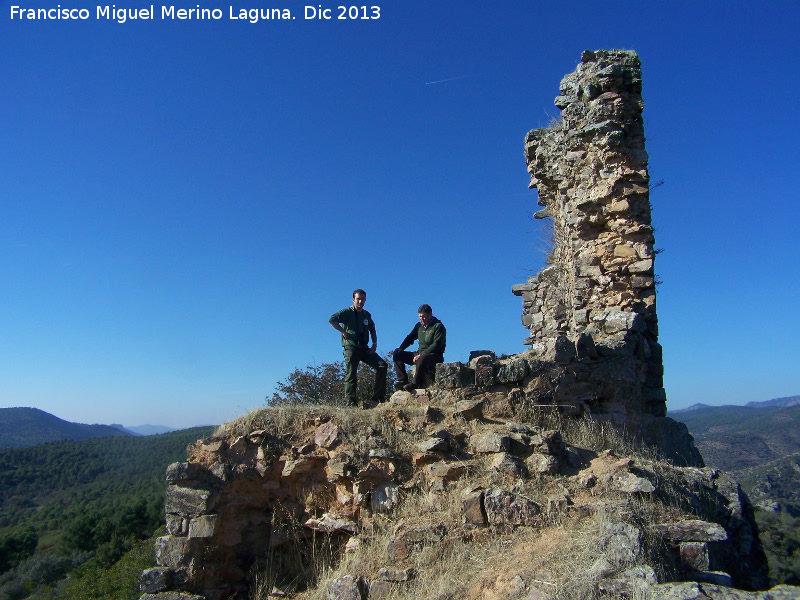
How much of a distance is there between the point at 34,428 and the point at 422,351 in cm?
8266

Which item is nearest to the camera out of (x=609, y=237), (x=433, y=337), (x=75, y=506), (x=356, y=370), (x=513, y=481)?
(x=513, y=481)

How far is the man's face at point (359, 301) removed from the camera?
8.20 meters

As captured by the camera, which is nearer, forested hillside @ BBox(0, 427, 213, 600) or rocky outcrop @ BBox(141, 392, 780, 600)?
rocky outcrop @ BBox(141, 392, 780, 600)

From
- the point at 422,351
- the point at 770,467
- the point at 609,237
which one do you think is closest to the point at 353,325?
the point at 422,351

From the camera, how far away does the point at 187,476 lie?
6.09 m

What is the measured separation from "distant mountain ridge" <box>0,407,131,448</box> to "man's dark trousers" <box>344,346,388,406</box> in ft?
223

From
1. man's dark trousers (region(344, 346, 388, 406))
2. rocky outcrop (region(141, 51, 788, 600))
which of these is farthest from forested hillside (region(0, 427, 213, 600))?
rocky outcrop (region(141, 51, 788, 600))

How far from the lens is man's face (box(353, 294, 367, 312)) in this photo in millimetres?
8203

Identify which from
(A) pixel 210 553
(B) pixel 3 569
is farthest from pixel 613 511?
(B) pixel 3 569

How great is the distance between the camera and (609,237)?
892cm

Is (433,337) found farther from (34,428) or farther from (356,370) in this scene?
(34,428)

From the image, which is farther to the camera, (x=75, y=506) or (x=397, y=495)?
(x=75, y=506)

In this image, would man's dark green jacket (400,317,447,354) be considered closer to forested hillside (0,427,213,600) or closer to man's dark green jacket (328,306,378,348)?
man's dark green jacket (328,306,378,348)

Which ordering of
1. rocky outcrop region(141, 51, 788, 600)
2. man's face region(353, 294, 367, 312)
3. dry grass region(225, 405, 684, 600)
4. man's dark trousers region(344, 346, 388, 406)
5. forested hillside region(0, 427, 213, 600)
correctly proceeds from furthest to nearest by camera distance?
forested hillside region(0, 427, 213, 600)
man's face region(353, 294, 367, 312)
man's dark trousers region(344, 346, 388, 406)
rocky outcrop region(141, 51, 788, 600)
dry grass region(225, 405, 684, 600)
